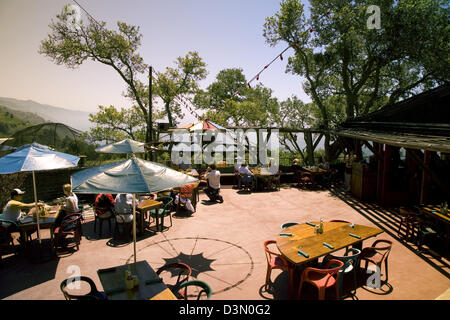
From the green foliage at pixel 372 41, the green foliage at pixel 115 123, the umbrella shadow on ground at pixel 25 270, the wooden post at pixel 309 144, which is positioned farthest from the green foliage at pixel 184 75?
the umbrella shadow on ground at pixel 25 270

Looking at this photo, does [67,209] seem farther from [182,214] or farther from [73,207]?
[182,214]

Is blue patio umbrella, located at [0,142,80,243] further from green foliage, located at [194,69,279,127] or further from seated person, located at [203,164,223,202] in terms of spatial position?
green foliage, located at [194,69,279,127]

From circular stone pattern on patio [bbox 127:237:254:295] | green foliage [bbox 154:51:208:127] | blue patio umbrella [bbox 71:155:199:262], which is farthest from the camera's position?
green foliage [bbox 154:51:208:127]

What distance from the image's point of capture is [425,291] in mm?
4445

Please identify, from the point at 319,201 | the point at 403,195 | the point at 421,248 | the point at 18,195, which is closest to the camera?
the point at 18,195

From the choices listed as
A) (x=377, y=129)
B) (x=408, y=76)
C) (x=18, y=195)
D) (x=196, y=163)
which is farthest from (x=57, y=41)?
(x=408, y=76)

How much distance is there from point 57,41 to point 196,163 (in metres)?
14.5

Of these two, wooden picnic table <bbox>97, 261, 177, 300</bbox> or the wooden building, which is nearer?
wooden picnic table <bbox>97, 261, 177, 300</bbox>

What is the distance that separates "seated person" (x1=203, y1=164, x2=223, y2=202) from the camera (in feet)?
31.3

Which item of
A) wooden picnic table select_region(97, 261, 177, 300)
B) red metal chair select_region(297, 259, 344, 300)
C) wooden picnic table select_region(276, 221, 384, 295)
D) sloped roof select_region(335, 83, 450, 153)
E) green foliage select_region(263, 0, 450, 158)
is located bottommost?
red metal chair select_region(297, 259, 344, 300)

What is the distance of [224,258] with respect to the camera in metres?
5.67

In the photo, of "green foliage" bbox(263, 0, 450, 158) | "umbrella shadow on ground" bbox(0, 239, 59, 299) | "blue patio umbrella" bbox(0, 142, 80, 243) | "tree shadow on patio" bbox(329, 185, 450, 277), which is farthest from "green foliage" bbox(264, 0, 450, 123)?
"umbrella shadow on ground" bbox(0, 239, 59, 299)

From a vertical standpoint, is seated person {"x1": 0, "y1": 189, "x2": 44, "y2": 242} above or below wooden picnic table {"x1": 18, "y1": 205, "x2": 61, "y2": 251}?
above

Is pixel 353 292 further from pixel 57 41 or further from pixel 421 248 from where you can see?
pixel 57 41
